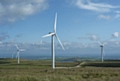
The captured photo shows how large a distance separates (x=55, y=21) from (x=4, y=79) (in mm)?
40888

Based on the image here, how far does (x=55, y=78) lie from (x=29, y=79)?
4.14 meters

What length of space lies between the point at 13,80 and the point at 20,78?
4.48 feet

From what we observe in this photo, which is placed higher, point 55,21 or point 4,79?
point 55,21

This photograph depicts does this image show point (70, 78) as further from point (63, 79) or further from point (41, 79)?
point (41, 79)

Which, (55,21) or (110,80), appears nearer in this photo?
(110,80)

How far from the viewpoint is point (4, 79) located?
38812 mm

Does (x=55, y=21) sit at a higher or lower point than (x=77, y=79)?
higher

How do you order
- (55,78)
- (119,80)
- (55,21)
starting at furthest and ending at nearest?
(55,21)
(55,78)
(119,80)

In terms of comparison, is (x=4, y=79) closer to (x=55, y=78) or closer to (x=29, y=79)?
(x=29, y=79)

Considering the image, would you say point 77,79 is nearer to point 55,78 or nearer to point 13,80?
point 55,78

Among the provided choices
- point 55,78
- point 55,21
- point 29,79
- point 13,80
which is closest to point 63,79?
point 55,78

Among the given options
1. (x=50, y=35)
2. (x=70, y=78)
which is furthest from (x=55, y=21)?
(x=70, y=78)

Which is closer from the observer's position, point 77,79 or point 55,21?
point 77,79

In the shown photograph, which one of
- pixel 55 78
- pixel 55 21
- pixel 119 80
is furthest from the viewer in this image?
pixel 55 21
